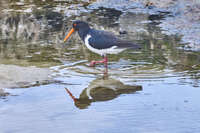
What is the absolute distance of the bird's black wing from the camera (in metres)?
7.69

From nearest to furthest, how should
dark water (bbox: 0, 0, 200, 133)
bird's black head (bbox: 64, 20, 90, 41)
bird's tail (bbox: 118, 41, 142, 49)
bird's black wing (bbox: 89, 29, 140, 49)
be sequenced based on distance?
dark water (bbox: 0, 0, 200, 133) → bird's tail (bbox: 118, 41, 142, 49) → bird's black wing (bbox: 89, 29, 140, 49) → bird's black head (bbox: 64, 20, 90, 41)

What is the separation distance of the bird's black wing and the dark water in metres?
0.35

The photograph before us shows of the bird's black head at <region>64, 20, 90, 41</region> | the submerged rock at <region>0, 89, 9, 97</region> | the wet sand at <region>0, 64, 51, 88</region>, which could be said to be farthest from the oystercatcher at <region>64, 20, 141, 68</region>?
the submerged rock at <region>0, 89, 9, 97</region>

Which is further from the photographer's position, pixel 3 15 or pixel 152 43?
pixel 3 15

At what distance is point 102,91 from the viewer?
245 inches

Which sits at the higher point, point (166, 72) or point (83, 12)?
point (83, 12)

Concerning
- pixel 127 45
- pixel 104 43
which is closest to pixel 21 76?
pixel 104 43

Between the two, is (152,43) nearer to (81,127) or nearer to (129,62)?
(129,62)

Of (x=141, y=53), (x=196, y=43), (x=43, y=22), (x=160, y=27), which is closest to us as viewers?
(x=141, y=53)

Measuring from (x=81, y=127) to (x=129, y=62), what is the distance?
3.21m

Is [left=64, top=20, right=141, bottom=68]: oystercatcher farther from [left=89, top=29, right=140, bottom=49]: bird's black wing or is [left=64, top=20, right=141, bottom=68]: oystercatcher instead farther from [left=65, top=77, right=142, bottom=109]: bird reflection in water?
[left=65, top=77, right=142, bottom=109]: bird reflection in water

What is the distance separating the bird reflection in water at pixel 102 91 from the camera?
576 cm

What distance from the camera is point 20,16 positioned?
12.3 m

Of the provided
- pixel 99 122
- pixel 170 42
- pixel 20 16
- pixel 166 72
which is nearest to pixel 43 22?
pixel 20 16
